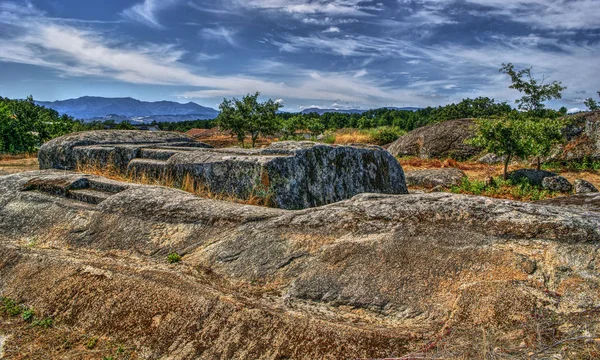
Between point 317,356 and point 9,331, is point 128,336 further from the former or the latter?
point 317,356

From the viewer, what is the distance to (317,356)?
3.38m

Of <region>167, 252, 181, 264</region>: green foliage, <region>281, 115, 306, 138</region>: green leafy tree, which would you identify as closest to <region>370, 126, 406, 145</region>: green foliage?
<region>281, 115, 306, 138</region>: green leafy tree

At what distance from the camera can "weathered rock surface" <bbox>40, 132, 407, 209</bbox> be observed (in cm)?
828

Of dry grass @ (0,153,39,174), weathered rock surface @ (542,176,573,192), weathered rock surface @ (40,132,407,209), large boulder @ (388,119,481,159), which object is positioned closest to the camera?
weathered rock surface @ (40,132,407,209)

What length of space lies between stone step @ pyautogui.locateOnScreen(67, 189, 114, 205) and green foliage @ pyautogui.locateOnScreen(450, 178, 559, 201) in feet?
45.7

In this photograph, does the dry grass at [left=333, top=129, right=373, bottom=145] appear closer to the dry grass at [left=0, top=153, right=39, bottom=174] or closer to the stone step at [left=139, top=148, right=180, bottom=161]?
the dry grass at [left=0, top=153, right=39, bottom=174]

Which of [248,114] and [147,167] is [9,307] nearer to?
[147,167]

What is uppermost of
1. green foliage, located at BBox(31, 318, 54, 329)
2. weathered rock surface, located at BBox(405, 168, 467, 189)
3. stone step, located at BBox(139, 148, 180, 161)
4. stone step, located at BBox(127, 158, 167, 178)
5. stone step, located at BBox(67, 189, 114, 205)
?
stone step, located at BBox(139, 148, 180, 161)

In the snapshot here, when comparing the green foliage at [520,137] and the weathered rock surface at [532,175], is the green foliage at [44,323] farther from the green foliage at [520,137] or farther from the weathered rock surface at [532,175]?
the green foliage at [520,137]

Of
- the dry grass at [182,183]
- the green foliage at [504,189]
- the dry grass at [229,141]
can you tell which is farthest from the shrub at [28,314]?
the dry grass at [229,141]

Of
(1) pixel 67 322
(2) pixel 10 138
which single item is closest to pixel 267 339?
(1) pixel 67 322

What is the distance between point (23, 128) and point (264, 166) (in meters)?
23.4

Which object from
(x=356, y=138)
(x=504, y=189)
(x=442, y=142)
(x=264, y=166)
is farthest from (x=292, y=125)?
(x=264, y=166)

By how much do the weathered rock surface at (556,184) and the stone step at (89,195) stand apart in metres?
17.2
